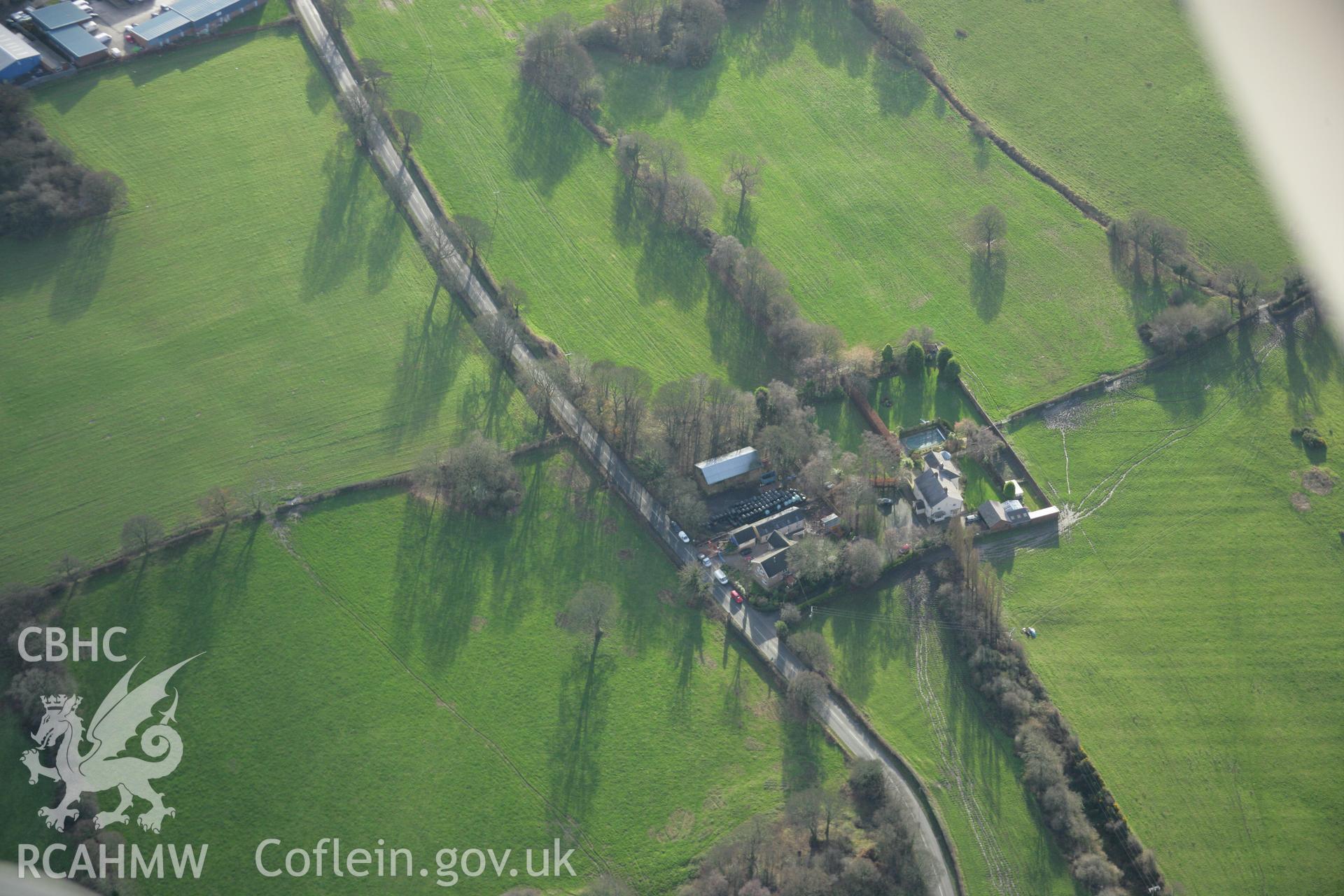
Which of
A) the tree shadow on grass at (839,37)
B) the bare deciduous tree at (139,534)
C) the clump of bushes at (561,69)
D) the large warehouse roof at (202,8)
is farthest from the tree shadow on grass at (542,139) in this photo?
the bare deciduous tree at (139,534)

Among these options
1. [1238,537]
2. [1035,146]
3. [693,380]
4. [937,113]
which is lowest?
[1238,537]

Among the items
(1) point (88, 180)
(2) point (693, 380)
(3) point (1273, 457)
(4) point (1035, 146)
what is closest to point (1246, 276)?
(3) point (1273, 457)

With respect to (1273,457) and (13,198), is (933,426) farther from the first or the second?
(13,198)

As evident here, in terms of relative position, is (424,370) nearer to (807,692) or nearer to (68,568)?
(68,568)

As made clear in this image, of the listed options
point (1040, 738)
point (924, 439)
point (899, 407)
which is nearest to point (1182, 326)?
point (924, 439)

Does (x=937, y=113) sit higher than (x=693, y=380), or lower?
higher

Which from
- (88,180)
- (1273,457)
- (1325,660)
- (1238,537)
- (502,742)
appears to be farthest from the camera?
(88,180)

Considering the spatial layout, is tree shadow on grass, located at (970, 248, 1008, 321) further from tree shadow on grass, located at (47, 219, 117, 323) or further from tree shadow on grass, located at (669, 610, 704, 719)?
tree shadow on grass, located at (47, 219, 117, 323)

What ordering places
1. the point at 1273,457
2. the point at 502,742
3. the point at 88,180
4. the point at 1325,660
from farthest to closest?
the point at 88,180, the point at 1273,457, the point at 1325,660, the point at 502,742
